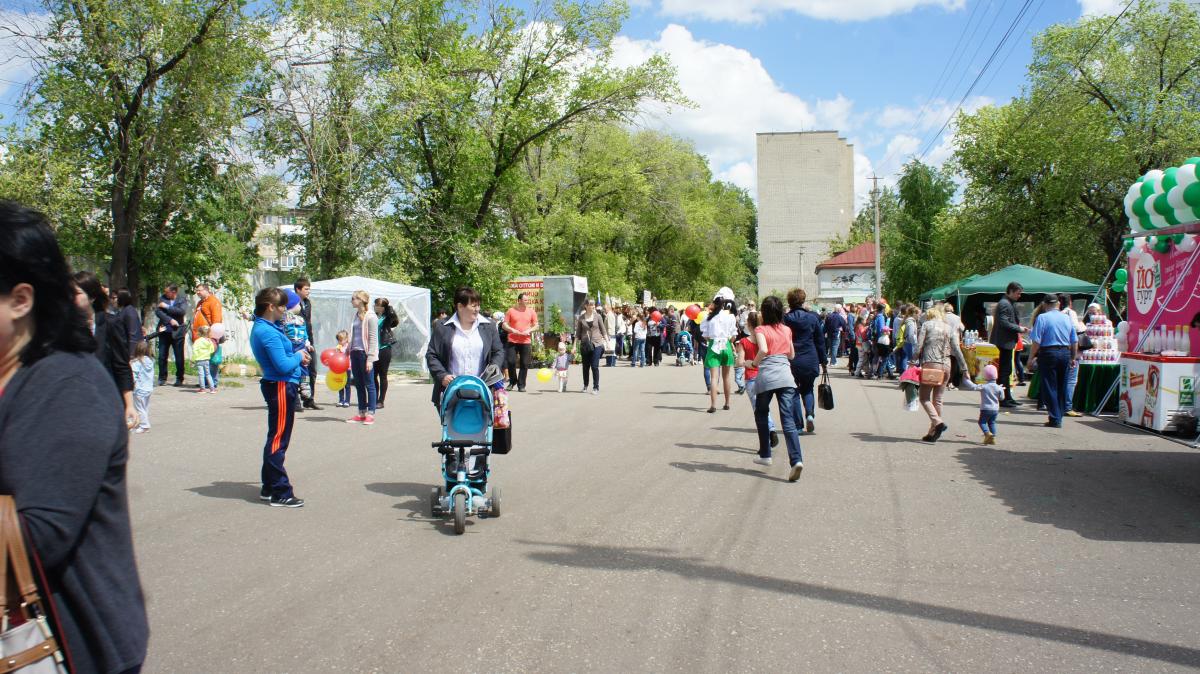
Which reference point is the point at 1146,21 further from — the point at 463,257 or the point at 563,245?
the point at 463,257

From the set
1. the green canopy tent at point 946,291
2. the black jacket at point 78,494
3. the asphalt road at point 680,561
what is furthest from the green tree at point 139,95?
the green canopy tent at point 946,291

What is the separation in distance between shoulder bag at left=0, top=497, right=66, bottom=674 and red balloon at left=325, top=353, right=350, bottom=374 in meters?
10.7

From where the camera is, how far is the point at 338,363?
12102mm

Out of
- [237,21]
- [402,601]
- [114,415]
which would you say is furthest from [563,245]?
[114,415]

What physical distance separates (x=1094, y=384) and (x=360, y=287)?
1447 cm

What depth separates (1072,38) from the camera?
34156 millimetres

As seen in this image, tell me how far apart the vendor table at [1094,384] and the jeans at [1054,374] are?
1.60 ft

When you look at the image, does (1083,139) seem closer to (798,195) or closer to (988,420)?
(988,420)

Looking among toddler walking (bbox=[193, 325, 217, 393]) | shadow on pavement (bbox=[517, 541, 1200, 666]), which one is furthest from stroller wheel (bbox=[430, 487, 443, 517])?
toddler walking (bbox=[193, 325, 217, 393])

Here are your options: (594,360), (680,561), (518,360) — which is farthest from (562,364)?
(680,561)

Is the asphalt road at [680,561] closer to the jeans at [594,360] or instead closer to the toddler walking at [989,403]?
the toddler walking at [989,403]

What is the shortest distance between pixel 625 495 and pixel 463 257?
21208 mm

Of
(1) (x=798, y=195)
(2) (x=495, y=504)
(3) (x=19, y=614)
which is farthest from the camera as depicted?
(1) (x=798, y=195)

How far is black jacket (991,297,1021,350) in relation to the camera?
574 inches
